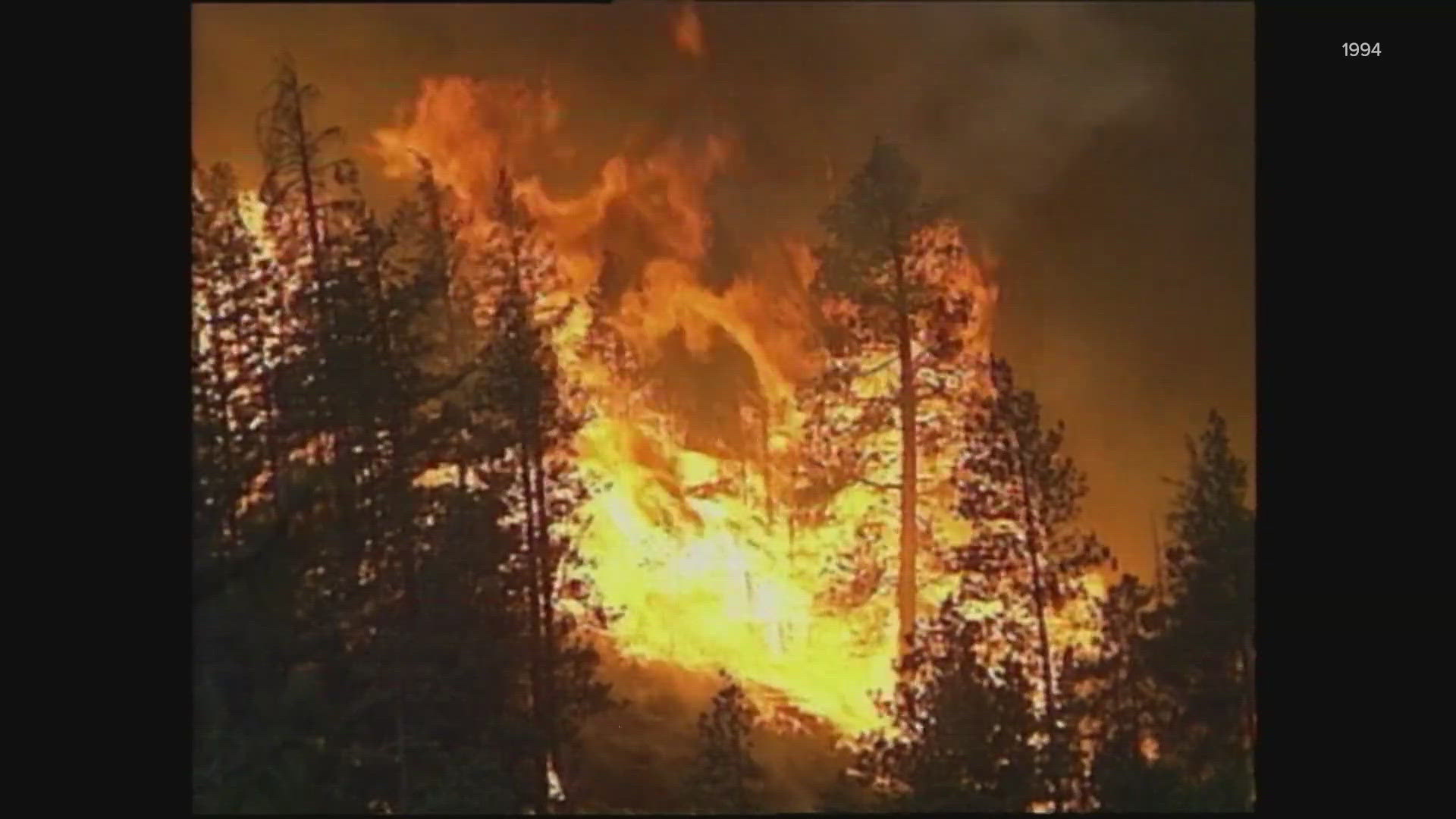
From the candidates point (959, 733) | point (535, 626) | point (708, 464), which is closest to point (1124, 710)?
point (959, 733)

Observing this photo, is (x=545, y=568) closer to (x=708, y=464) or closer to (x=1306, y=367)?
(x=708, y=464)

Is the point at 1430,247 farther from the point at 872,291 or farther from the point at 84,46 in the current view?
the point at 84,46

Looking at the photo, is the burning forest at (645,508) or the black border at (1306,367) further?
the burning forest at (645,508)

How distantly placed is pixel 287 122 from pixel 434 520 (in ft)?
3.33

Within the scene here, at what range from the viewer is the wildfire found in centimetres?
416

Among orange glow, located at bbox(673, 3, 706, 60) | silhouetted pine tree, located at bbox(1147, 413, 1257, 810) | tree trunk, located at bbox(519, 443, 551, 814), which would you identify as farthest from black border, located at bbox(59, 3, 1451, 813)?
orange glow, located at bbox(673, 3, 706, 60)

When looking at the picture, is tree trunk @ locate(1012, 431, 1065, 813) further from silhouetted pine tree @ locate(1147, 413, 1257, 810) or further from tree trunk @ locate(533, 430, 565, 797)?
tree trunk @ locate(533, 430, 565, 797)

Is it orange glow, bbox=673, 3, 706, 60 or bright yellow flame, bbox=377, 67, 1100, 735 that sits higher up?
orange glow, bbox=673, 3, 706, 60

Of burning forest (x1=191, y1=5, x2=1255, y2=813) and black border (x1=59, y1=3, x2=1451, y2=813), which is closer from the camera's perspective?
black border (x1=59, y1=3, x2=1451, y2=813)

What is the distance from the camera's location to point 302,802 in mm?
4145

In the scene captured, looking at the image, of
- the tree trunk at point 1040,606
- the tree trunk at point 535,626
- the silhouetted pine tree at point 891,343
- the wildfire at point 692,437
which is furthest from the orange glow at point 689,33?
the tree trunk at point 1040,606

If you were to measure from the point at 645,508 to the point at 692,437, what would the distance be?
208mm

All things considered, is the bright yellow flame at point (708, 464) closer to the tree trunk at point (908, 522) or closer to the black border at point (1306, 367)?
the tree trunk at point (908, 522)

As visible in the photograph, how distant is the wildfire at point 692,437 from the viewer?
13.7 feet
